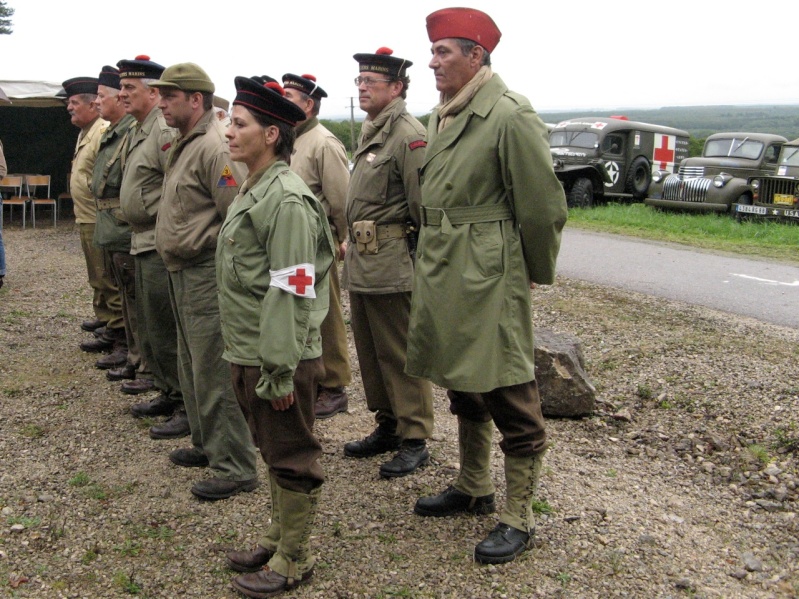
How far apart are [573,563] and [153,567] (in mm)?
1653

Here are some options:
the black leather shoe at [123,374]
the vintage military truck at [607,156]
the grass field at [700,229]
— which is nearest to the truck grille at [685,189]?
the grass field at [700,229]

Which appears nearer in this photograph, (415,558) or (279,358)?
(279,358)

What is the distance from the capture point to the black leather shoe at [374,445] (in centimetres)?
425

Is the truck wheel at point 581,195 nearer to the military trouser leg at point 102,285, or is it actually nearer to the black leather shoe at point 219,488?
the military trouser leg at point 102,285

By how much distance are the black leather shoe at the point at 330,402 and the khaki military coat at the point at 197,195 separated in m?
1.48

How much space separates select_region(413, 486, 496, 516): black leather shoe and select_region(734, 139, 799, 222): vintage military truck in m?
13.5

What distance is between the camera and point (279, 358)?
268 cm

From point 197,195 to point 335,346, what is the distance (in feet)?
4.98

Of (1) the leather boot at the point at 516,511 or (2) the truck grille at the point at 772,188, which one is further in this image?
(2) the truck grille at the point at 772,188

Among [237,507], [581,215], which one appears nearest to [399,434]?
[237,507]

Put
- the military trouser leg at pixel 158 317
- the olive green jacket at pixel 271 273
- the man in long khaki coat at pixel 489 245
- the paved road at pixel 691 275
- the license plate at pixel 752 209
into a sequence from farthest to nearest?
the license plate at pixel 752 209
the paved road at pixel 691 275
the military trouser leg at pixel 158 317
the man in long khaki coat at pixel 489 245
the olive green jacket at pixel 271 273

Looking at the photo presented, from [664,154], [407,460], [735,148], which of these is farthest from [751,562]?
[664,154]

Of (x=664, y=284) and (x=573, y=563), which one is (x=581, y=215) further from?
(x=573, y=563)

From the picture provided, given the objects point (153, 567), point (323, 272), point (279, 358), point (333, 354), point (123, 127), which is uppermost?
point (123, 127)
